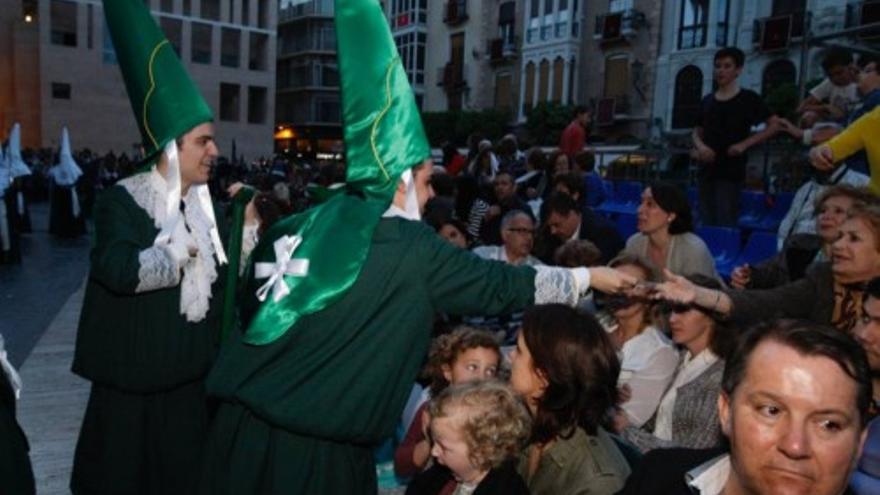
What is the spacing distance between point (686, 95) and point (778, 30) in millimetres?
4267

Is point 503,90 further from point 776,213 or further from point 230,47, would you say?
point 776,213

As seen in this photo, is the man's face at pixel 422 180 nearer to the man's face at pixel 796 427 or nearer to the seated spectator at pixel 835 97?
the man's face at pixel 796 427

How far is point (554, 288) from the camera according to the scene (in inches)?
103

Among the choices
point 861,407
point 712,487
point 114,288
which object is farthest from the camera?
point 114,288

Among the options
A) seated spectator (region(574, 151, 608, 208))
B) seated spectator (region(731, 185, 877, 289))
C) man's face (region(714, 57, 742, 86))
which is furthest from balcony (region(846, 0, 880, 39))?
seated spectator (region(731, 185, 877, 289))

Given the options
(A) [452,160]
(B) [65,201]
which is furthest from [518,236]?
(B) [65,201]

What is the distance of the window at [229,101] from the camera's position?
46625 millimetres

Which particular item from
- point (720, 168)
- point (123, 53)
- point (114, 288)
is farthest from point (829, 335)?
point (720, 168)

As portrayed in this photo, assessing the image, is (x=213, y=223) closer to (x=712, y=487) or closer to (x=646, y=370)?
(x=646, y=370)

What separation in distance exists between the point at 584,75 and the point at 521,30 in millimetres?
4848

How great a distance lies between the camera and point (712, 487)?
1.93m

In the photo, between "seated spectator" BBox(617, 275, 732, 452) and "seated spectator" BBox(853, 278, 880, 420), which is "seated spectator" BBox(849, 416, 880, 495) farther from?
"seated spectator" BBox(617, 275, 732, 452)

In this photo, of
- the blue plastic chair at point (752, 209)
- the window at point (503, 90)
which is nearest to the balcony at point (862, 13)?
the window at point (503, 90)

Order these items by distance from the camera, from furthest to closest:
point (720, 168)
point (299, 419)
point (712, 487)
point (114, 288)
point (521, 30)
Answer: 1. point (521, 30)
2. point (720, 168)
3. point (114, 288)
4. point (299, 419)
5. point (712, 487)
